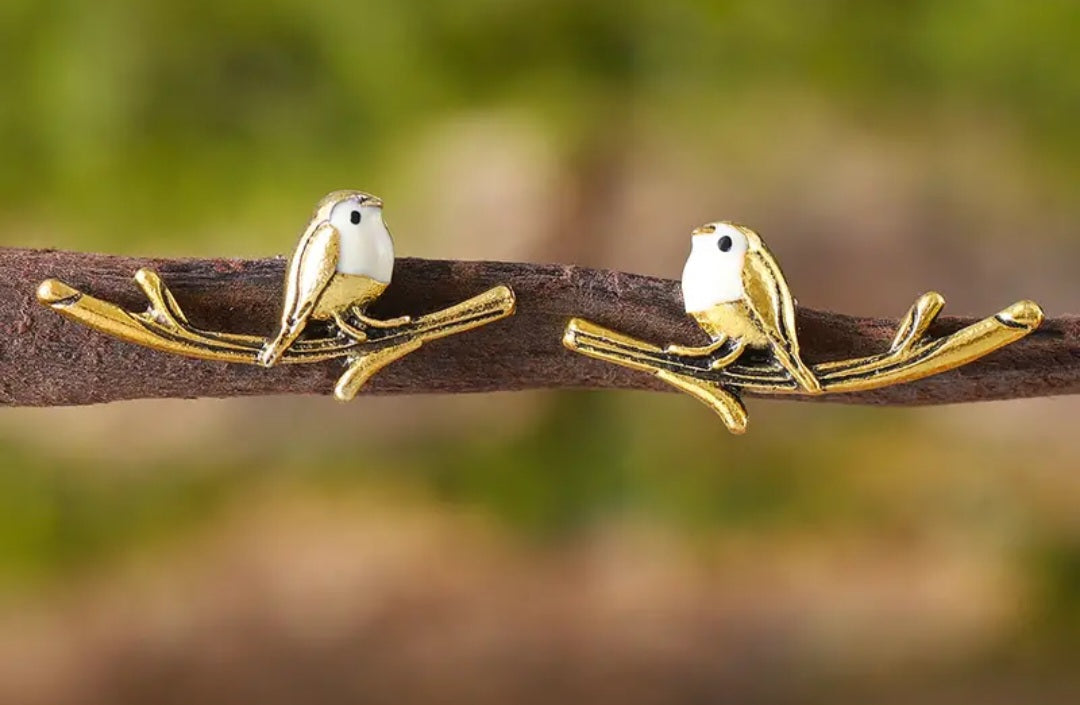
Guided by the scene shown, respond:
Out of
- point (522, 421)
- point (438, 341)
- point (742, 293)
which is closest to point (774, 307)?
point (742, 293)

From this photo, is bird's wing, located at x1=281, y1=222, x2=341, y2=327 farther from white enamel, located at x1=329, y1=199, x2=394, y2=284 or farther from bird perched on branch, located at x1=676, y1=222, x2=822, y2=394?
bird perched on branch, located at x1=676, y1=222, x2=822, y2=394

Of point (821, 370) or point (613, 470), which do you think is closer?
point (821, 370)

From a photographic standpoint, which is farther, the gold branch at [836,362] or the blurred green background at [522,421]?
the blurred green background at [522,421]

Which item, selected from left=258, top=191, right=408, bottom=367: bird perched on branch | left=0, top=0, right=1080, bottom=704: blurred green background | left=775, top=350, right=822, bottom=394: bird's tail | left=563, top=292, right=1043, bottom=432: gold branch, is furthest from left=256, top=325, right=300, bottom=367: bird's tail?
left=0, top=0, right=1080, bottom=704: blurred green background

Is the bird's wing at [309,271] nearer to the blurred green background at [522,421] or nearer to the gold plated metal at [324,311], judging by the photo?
the gold plated metal at [324,311]

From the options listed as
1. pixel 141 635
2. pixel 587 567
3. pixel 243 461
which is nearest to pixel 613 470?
pixel 587 567

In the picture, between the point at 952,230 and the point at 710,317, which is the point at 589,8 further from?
the point at 710,317

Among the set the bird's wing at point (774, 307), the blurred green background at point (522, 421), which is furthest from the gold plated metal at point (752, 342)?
the blurred green background at point (522, 421)
